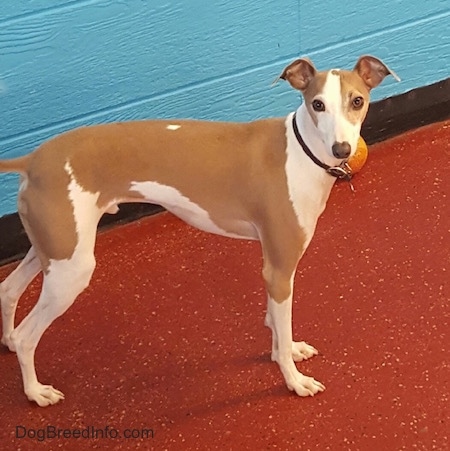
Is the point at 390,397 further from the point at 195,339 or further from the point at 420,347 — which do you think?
the point at 195,339

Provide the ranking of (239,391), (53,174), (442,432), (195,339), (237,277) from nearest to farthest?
(53,174) < (442,432) < (239,391) < (195,339) < (237,277)

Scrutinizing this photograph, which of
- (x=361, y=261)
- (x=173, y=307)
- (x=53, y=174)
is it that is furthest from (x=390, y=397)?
(x=53, y=174)

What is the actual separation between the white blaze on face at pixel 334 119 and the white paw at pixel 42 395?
87 cm

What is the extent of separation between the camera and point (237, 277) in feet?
6.90

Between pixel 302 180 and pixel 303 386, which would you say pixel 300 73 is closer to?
pixel 302 180

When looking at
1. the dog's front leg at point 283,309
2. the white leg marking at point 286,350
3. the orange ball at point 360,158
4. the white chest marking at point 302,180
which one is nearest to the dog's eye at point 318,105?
the white chest marking at point 302,180

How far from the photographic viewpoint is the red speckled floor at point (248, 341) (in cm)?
170

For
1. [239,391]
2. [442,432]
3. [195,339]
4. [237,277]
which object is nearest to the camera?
[442,432]

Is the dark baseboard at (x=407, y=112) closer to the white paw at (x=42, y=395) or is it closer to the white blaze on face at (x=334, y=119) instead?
the white blaze on face at (x=334, y=119)

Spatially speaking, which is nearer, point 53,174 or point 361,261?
point 53,174

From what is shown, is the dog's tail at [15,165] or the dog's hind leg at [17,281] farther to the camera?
the dog's hind leg at [17,281]

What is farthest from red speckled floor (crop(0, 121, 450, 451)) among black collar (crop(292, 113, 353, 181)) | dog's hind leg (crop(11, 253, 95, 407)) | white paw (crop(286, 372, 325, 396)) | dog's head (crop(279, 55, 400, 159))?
dog's head (crop(279, 55, 400, 159))

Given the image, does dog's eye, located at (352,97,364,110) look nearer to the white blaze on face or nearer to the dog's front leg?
the white blaze on face

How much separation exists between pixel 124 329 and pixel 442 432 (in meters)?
0.82
